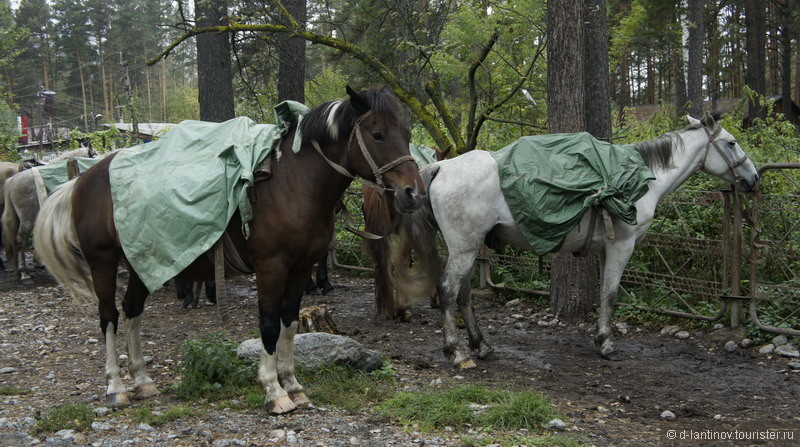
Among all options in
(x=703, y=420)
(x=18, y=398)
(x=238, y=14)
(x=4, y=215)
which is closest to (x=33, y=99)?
(x=4, y=215)

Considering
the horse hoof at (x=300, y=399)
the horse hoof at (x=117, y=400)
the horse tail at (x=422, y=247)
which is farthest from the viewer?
the horse tail at (x=422, y=247)

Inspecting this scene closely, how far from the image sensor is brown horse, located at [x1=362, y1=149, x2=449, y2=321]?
6.13 metres

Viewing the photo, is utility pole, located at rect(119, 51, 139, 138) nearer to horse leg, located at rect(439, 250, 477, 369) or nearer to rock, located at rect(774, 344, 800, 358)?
horse leg, located at rect(439, 250, 477, 369)

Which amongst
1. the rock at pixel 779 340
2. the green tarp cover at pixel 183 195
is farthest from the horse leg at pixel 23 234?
the rock at pixel 779 340

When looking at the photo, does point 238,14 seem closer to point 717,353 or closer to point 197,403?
point 197,403

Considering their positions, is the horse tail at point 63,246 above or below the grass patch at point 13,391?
above

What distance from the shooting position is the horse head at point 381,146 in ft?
13.4

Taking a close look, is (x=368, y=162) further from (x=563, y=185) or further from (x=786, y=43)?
(x=786, y=43)

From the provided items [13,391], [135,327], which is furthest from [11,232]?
[135,327]

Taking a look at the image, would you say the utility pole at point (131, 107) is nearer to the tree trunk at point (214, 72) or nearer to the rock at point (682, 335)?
the tree trunk at point (214, 72)

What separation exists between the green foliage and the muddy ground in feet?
1.51

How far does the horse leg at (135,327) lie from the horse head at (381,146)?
1912 millimetres

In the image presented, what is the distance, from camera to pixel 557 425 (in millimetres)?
3891

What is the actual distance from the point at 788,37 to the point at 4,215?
22.3 meters
